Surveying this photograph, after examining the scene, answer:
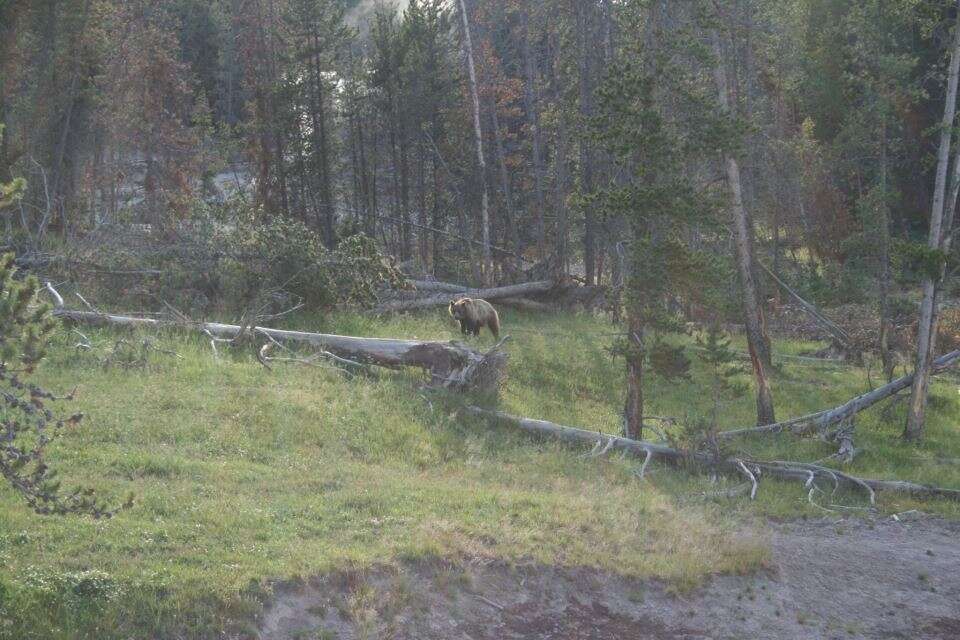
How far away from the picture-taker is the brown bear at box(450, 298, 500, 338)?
2184 centimetres

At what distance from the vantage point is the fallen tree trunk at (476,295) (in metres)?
22.3

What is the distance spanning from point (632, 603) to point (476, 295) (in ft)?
53.8

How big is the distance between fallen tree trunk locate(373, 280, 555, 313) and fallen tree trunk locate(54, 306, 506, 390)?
4.43m

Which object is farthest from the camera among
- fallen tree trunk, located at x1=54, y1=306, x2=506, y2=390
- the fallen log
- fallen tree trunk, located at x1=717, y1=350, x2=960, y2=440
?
the fallen log

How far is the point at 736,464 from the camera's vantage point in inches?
576

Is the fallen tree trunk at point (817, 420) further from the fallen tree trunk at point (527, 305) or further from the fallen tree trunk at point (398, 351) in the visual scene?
the fallen tree trunk at point (527, 305)

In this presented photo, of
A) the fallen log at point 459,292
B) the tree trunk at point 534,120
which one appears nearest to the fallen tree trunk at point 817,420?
the fallen log at point 459,292

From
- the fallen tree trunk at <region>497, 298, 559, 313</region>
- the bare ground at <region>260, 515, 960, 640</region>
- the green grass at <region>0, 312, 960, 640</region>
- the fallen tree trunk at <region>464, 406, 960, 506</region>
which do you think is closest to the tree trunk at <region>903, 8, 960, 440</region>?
the green grass at <region>0, 312, 960, 640</region>

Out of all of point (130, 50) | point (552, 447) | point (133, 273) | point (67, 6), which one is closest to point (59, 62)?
point (67, 6)

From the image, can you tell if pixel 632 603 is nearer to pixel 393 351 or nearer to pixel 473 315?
pixel 393 351

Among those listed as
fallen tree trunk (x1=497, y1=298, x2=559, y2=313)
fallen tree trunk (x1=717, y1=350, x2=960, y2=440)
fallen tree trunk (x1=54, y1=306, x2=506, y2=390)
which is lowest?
fallen tree trunk (x1=717, y1=350, x2=960, y2=440)

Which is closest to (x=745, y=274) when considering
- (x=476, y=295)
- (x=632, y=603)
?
(x=476, y=295)

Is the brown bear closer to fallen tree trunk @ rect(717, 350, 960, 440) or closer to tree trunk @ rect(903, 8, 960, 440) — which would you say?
fallen tree trunk @ rect(717, 350, 960, 440)

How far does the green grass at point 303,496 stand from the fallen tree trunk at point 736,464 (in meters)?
0.33
